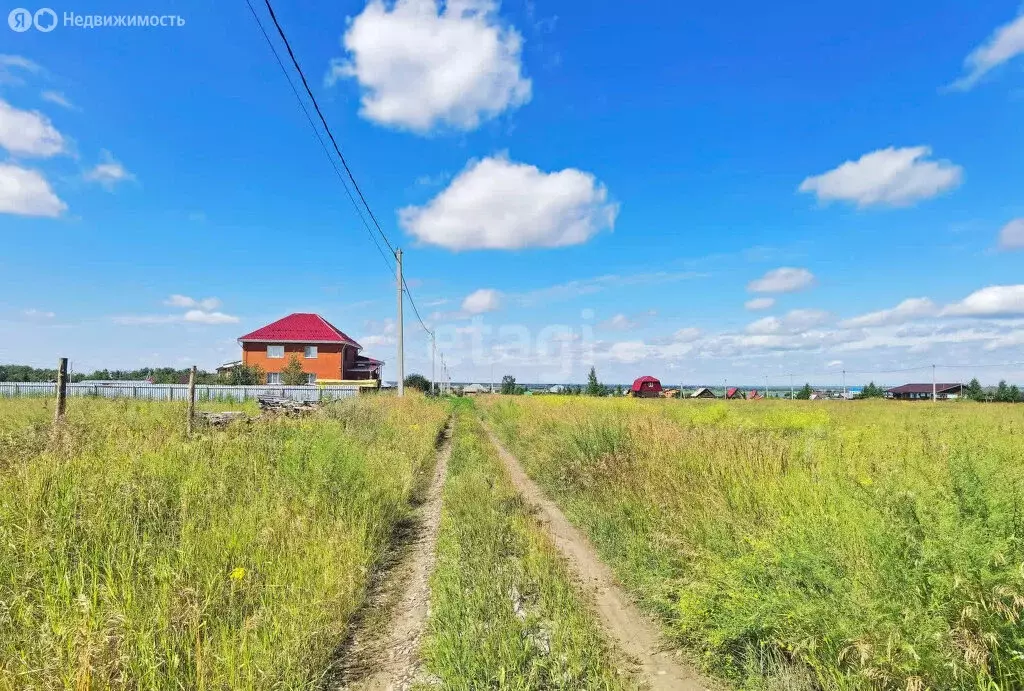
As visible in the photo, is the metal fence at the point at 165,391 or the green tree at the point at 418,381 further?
the green tree at the point at 418,381

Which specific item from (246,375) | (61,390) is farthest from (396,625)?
(246,375)

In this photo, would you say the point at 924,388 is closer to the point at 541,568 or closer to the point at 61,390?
the point at 541,568

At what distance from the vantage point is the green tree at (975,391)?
192ft

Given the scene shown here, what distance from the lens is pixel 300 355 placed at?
45719 millimetres

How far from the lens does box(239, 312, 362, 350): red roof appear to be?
45594 mm

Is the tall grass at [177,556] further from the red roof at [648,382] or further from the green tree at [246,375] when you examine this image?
the red roof at [648,382]

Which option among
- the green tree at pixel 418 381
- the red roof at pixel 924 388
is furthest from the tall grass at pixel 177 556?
the red roof at pixel 924 388

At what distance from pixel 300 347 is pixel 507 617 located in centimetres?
4675

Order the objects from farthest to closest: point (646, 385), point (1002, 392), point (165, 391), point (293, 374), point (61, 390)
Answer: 1. point (646, 385)
2. point (1002, 392)
3. point (293, 374)
4. point (165, 391)
5. point (61, 390)

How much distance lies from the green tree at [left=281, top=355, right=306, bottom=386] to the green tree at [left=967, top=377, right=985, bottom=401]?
75567mm

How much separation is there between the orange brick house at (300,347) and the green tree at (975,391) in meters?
73.4

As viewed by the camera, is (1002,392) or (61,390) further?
(1002,392)

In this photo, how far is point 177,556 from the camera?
4477mm

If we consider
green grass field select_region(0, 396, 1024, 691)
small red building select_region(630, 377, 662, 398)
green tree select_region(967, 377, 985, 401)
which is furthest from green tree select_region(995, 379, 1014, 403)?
green grass field select_region(0, 396, 1024, 691)
